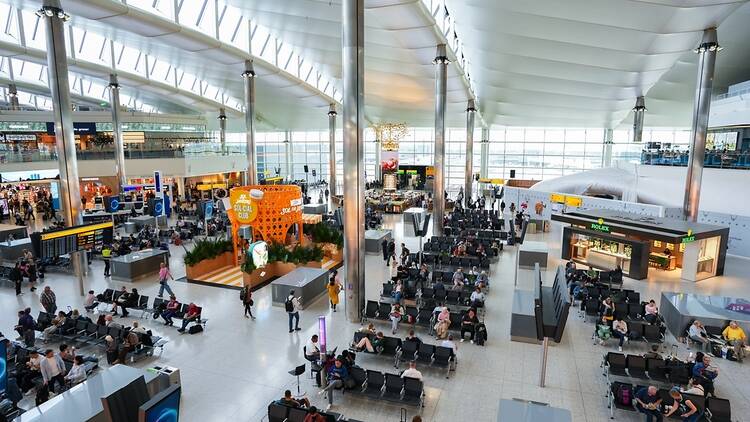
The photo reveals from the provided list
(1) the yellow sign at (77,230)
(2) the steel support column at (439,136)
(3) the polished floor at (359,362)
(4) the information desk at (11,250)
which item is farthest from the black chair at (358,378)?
(4) the information desk at (11,250)

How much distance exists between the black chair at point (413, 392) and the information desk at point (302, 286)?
18.4ft

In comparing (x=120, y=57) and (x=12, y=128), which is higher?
(x=120, y=57)

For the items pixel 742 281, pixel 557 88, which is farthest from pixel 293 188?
pixel 557 88

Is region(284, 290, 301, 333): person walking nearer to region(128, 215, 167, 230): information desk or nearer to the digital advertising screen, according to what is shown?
the digital advertising screen

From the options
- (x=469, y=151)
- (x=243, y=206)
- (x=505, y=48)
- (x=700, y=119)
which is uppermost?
(x=505, y=48)

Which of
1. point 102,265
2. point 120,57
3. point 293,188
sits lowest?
point 102,265

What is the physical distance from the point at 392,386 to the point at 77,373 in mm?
5868

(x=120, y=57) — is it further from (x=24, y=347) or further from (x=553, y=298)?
(x=553, y=298)

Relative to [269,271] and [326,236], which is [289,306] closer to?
[269,271]

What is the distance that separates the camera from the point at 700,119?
1906 cm

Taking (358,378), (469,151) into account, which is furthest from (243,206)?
(469,151)

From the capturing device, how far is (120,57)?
3259 centimetres

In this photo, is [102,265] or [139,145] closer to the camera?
[102,265]

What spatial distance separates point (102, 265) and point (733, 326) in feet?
68.1
